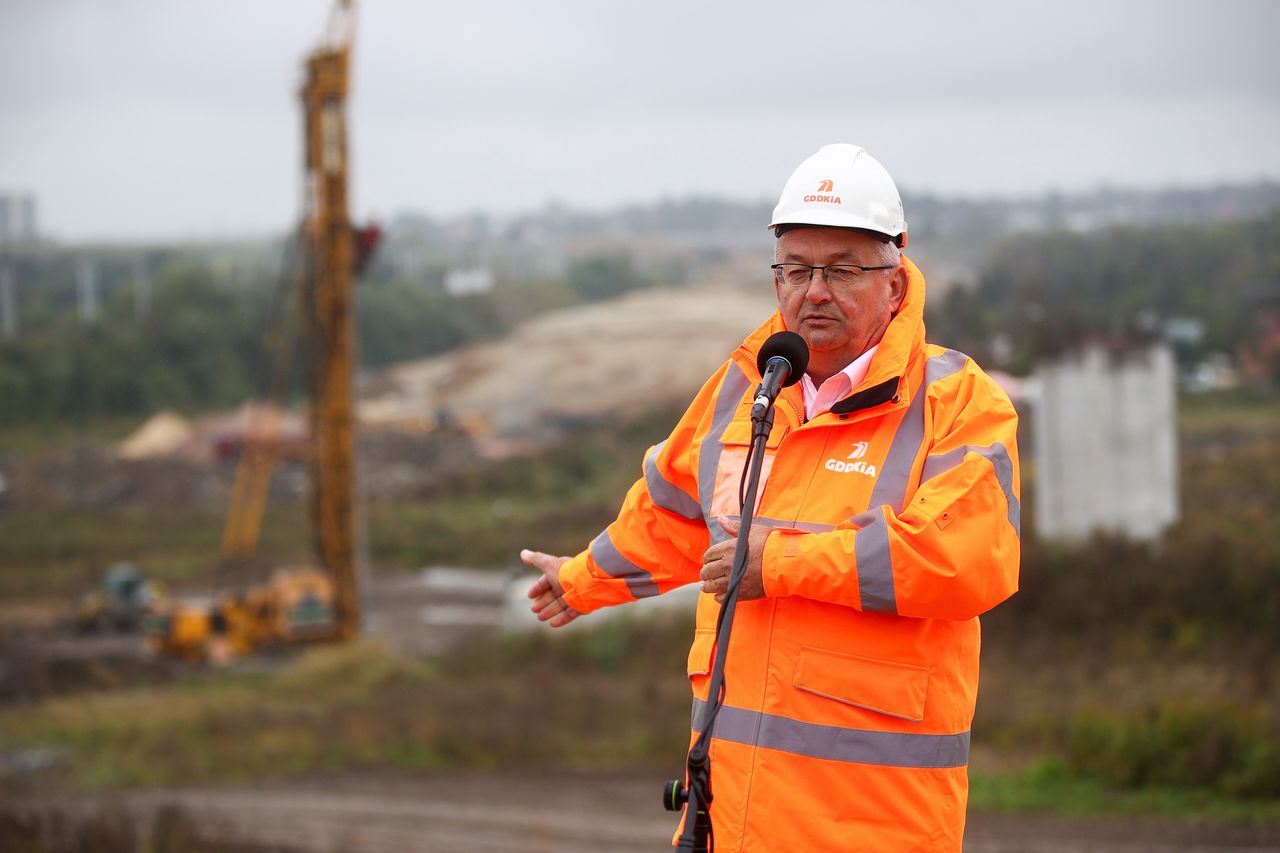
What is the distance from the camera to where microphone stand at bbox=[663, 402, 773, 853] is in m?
2.98

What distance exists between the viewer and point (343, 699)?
782 inches

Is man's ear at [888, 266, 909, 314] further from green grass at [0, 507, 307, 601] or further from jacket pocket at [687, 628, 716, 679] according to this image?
green grass at [0, 507, 307, 601]

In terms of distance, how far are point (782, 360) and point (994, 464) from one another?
0.50 metres

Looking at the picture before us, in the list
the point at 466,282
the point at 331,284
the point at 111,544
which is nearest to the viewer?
the point at 331,284

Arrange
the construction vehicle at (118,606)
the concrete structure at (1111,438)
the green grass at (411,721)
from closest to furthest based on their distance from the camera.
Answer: the green grass at (411,721)
the concrete structure at (1111,438)
the construction vehicle at (118,606)

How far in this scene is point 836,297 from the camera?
3.26 metres

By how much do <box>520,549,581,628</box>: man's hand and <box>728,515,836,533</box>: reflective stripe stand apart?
75cm

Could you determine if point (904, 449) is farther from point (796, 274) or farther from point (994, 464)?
point (796, 274)

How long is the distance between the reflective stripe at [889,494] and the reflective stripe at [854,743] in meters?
0.28

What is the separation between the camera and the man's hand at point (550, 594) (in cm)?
379

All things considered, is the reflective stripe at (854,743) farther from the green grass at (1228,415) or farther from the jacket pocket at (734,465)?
the green grass at (1228,415)

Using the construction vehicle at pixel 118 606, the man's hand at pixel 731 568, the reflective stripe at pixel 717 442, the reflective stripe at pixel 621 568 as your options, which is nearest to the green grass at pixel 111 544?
the construction vehicle at pixel 118 606

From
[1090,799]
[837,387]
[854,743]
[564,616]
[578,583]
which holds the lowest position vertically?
[1090,799]

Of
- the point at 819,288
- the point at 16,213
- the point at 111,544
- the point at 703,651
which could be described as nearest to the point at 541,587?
the point at 703,651
